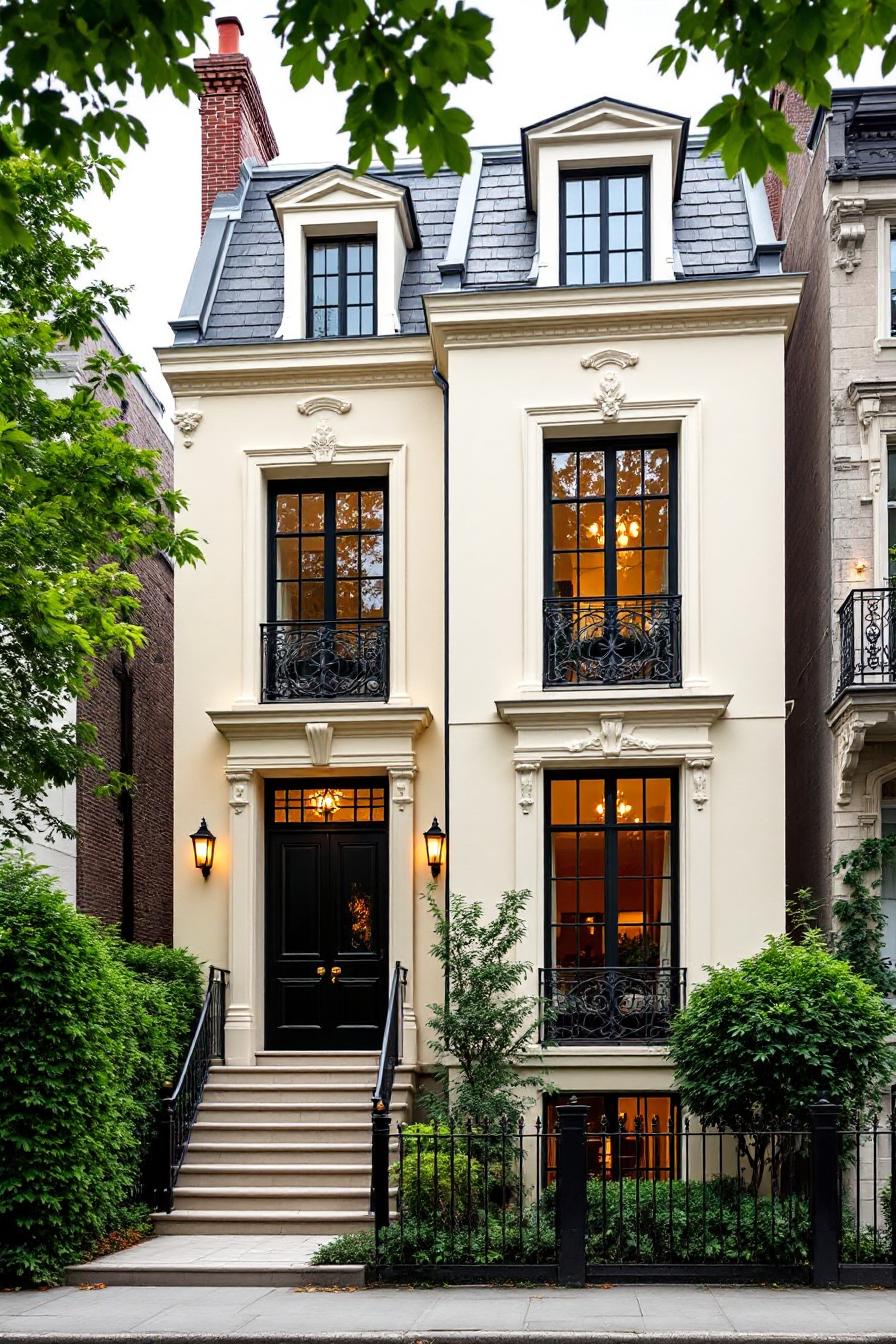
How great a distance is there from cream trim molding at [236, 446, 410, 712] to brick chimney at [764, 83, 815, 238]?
6.25m

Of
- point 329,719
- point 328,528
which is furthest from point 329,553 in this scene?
point 329,719

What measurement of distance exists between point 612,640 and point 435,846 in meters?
3.14

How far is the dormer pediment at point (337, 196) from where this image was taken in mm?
19031

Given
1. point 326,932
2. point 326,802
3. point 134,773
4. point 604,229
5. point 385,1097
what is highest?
point 604,229

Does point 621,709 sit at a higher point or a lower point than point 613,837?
higher

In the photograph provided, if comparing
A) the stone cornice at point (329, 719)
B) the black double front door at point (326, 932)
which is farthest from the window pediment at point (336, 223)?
the black double front door at point (326, 932)

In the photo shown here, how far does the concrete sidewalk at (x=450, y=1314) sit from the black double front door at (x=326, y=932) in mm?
5881

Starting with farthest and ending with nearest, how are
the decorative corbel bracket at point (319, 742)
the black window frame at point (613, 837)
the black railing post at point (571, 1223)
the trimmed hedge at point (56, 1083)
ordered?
the decorative corbel bracket at point (319, 742) → the black window frame at point (613, 837) → the trimmed hedge at point (56, 1083) → the black railing post at point (571, 1223)

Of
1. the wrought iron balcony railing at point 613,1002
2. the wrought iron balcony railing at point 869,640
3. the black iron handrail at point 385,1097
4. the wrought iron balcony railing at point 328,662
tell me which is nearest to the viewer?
the black iron handrail at point 385,1097

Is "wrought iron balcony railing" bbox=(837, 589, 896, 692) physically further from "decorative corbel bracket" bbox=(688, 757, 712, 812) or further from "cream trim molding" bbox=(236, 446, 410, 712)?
"cream trim molding" bbox=(236, 446, 410, 712)

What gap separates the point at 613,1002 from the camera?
16.6m

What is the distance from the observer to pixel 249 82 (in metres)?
21.5

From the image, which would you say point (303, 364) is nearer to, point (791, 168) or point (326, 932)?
point (326, 932)

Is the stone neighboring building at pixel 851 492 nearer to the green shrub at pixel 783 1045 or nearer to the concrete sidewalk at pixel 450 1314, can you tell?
the green shrub at pixel 783 1045
